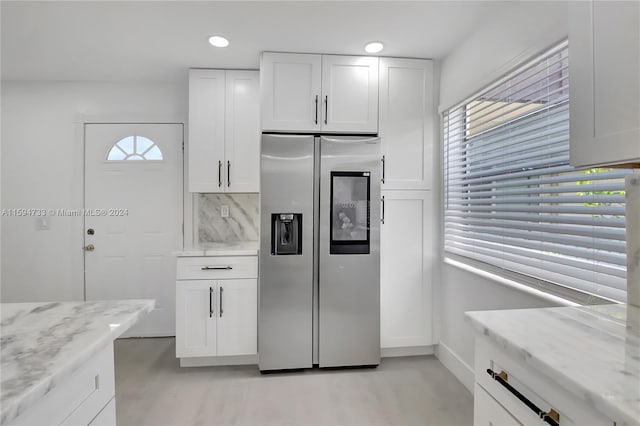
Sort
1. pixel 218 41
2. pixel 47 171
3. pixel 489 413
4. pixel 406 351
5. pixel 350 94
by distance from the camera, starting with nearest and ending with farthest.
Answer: pixel 489 413, pixel 218 41, pixel 350 94, pixel 406 351, pixel 47 171

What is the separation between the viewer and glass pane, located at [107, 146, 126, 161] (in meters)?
3.09

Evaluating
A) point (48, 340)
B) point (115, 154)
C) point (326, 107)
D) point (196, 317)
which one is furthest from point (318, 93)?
point (48, 340)

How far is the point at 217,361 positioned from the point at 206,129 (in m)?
1.93

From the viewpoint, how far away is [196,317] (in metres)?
2.45

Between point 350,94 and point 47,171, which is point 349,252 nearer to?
point 350,94

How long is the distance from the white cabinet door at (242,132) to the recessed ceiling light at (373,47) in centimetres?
97

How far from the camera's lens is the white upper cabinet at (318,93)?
8.01ft

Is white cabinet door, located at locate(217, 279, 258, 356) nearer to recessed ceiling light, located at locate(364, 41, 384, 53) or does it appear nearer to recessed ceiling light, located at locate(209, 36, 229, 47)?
recessed ceiling light, located at locate(209, 36, 229, 47)

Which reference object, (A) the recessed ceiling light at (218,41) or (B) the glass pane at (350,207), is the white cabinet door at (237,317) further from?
(A) the recessed ceiling light at (218,41)

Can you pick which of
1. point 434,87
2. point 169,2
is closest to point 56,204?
point 169,2

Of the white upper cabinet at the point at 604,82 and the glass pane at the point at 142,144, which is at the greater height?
the glass pane at the point at 142,144

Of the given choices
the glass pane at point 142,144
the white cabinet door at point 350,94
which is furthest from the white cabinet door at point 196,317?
the white cabinet door at point 350,94

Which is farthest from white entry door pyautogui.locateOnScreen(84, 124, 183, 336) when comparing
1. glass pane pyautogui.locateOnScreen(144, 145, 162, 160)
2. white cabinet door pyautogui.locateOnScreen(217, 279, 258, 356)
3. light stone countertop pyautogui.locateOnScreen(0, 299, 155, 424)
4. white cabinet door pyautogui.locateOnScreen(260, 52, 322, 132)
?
light stone countertop pyautogui.locateOnScreen(0, 299, 155, 424)

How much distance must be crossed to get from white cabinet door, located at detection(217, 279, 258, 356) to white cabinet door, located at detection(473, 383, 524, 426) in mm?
1775
